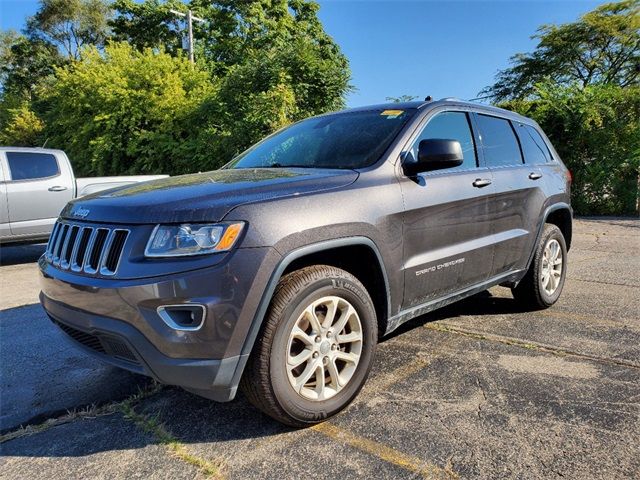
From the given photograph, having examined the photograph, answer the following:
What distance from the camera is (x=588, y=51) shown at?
28.7 meters

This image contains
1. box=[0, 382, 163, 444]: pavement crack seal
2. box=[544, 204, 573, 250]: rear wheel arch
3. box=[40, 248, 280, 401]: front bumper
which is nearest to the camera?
box=[40, 248, 280, 401]: front bumper

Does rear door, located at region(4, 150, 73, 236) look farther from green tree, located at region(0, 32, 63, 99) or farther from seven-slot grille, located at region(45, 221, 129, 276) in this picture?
green tree, located at region(0, 32, 63, 99)

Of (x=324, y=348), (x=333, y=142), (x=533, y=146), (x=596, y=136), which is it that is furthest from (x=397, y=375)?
(x=596, y=136)

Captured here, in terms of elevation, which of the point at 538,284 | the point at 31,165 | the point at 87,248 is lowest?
the point at 538,284

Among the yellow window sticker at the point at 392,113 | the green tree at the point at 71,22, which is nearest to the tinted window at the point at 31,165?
the yellow window sticker at the point at 392,113

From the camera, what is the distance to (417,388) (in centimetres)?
304

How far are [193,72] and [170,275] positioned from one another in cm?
1651

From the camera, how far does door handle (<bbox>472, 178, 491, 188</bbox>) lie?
3604 mm

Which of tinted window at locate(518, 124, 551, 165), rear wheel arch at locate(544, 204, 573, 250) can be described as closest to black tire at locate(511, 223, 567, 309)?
rear wheel arch at locate(544, 204, 573, 250)

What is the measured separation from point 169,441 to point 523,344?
8.47ft

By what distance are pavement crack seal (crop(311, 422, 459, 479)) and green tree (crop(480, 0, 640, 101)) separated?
27.0 meters

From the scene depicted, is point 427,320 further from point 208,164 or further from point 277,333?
point 208,164

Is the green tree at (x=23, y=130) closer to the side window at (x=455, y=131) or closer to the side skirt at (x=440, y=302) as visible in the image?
the side window at (x=455, y=131)

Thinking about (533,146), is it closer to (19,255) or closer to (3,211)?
(3,211)
